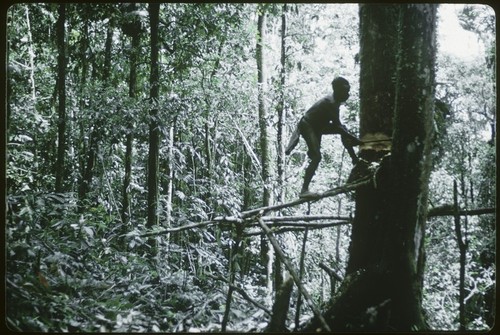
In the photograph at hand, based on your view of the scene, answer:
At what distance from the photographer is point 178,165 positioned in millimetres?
6922

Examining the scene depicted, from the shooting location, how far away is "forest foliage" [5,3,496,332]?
3486mm

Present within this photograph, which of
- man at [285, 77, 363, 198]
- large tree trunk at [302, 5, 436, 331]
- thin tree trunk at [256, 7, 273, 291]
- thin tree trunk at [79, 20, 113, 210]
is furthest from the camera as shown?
thin tree trunk at [256, 7, 273, 291]

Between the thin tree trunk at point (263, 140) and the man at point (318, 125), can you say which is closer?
the man at point (318, 125)

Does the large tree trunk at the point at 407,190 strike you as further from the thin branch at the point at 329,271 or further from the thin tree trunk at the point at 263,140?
the thin tree trunk at the point at 263,140

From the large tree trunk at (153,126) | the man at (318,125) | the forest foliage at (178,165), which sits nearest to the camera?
the forest foliage at (178,165)

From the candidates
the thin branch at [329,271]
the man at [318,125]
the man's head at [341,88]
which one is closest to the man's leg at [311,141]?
the man at [318,125]

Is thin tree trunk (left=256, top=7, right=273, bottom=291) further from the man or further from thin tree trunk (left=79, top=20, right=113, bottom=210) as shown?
the man

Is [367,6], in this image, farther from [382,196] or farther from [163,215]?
[163,215]

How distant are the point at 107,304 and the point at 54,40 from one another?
4.13 metres

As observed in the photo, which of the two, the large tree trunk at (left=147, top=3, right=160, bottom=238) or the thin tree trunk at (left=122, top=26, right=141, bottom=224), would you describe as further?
the thin tree trunk at (left=122, top=26, right=141, bottom=224)

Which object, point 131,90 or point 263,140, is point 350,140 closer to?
point 131,90

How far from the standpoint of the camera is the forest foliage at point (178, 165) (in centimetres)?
349

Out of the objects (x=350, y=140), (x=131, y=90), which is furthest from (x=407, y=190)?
(x=131, y=90)

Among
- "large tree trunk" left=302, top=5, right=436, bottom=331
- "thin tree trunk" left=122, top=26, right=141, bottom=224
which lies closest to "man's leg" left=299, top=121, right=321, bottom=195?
"large tree trunk" left=302, top=5, right=436, bottom=331
